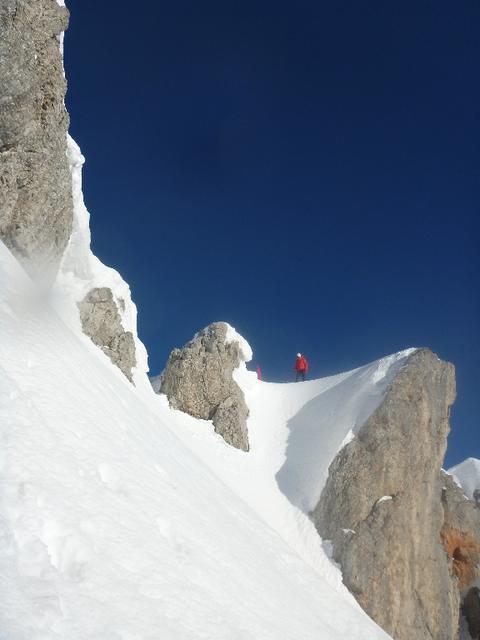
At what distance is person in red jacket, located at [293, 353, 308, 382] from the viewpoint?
34.3m

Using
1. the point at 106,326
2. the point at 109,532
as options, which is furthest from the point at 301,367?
the point at 109,532

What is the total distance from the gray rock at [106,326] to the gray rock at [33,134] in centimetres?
283

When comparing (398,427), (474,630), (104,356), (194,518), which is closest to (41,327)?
(194,518)

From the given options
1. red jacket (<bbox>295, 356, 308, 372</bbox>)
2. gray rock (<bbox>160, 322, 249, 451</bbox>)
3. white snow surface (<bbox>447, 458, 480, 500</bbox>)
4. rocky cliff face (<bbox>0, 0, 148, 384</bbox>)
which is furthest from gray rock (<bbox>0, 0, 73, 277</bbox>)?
white snow surface (<bbox>447, 458, 480, 500</bbox>)

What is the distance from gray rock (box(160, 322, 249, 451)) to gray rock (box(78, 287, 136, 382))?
6276 millimetres

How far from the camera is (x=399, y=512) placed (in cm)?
2430

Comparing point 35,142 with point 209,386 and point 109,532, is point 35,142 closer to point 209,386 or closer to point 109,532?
point 109,532

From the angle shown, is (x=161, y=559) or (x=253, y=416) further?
(x=253, y=416)

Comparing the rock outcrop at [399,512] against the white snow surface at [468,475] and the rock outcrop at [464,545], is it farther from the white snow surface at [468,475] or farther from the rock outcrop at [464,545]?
the white snow surface at [468,475]

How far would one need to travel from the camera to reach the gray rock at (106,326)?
18.8m

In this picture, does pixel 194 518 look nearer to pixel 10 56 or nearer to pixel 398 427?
pixel 10 56

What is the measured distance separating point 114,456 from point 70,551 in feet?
10.2

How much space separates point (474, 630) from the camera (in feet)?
107

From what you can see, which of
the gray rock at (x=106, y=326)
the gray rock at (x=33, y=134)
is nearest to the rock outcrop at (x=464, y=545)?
the gray rock at (x=106, y=326)
